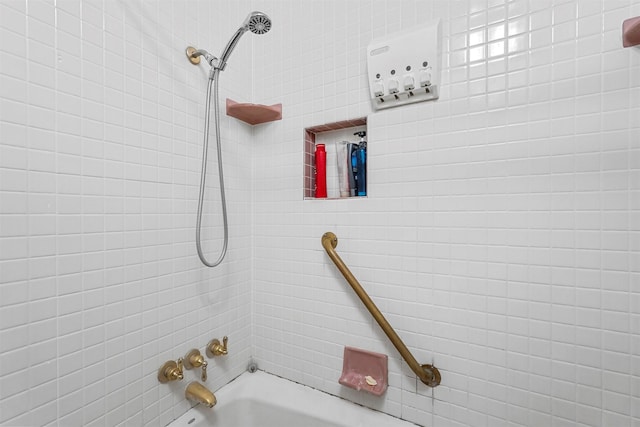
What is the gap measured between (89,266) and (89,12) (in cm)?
75

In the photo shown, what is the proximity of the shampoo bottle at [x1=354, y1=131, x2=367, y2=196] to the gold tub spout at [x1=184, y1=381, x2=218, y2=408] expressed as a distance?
966 mm

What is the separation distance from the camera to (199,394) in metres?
1.06

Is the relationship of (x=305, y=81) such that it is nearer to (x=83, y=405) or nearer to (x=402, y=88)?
(x=402, y=88)

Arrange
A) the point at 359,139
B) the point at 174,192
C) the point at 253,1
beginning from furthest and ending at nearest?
the point at 253,1 → the point at 359,139 → the point at 174,192

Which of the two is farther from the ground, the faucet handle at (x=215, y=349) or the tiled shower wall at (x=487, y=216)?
the tiled shower wall at (x=487, y=216)

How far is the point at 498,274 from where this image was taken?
95 centimetres

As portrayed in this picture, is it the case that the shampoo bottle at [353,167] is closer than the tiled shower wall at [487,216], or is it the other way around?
the tiled shower wall at [487,216]

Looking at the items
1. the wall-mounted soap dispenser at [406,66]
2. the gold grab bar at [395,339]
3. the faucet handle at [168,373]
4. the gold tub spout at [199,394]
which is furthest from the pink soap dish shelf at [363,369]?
the wall-mounted soap dispenser at [406,66]

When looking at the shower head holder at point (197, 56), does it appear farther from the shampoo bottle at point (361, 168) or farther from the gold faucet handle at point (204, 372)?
the gold faucet handle at point (204, 372)

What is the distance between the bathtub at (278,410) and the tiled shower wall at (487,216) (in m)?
0.06

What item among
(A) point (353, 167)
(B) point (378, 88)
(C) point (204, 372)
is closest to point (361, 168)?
(A) point (353, 167)

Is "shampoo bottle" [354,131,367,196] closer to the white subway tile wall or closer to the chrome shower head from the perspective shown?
the white subway tile wall

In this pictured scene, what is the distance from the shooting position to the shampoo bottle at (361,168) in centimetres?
119

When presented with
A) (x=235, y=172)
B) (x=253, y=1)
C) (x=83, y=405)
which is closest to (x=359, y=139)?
(x=235, y=172)
